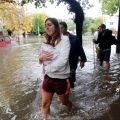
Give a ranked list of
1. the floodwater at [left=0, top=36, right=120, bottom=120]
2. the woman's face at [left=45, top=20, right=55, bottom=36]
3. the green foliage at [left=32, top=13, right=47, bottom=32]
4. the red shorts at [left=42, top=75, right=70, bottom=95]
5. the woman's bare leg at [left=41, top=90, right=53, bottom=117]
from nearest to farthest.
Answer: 1. the woman's face at [left=45, top=20, right=55, bottom=36]
2. the red shorts at [left=42, top=75, right=70, bottom=95]
3. the woman's bare leg at [left=41, top=90, right=53, bottom=117]
4. the floodwater at [left=0, top=36, right=120, bottom=120]
5. the green foliage at [left=32, top=13, right=47, bottom=32]

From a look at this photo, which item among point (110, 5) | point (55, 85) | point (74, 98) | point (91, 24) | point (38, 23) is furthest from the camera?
point (91, 24)

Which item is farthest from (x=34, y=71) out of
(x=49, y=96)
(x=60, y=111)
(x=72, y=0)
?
(x=49, y=96)

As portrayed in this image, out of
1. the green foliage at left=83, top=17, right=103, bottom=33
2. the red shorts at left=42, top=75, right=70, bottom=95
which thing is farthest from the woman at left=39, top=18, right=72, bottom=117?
the green foliage at left=83, top=17, right=103, bottom=33

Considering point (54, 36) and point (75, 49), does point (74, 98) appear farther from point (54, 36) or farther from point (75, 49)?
point (54, 36)

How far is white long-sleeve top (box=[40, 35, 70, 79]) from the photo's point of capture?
18.3 feet

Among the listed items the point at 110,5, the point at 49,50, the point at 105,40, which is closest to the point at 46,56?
the point at 49,50

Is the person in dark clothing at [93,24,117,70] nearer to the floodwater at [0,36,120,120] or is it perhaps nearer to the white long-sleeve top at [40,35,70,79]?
the floodwater at [0,36,120,120]

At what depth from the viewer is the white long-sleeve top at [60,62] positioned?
18.3 feet

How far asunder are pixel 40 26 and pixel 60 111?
10151cm

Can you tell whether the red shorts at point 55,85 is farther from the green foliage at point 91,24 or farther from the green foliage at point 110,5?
the green foliage at point 91,24

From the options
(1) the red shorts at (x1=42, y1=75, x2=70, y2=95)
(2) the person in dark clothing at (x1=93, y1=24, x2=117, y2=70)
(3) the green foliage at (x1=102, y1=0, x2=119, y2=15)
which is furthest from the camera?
(3) the green foliage at (x1=102, y1=0, x2=119, y2=15)

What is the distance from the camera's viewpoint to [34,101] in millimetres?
8562

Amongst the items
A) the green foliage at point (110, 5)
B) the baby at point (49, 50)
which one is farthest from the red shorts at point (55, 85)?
the green foliage at point (110, 5)

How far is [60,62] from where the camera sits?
5.57 m
